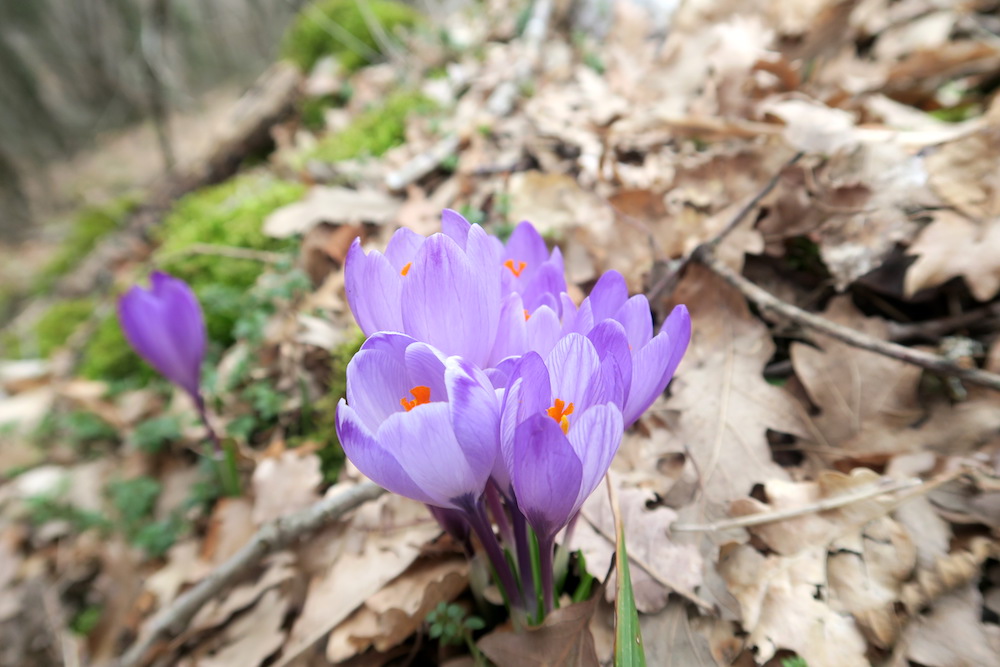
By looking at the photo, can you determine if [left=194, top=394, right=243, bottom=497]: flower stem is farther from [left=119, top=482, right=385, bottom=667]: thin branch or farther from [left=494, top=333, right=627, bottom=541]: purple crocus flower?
[left=494, top=333, right=627, bottom=541]: purple crocus flower

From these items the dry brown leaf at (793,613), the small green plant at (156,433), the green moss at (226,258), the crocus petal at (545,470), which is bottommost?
the small green plant at (156,433)

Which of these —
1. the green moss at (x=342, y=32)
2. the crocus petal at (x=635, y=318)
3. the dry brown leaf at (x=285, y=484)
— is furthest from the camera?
the green moss at (x=342, y=32)

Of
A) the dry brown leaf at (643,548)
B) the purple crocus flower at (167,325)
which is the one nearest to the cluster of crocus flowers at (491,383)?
the dry brown leaf at (643,548)

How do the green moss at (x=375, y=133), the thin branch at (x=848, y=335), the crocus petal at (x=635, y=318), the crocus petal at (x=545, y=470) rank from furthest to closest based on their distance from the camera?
the green moss at (x=375, y=133) → the thin branch at (x=848, y=335) → the crocus petal at (x=635, y=318) → the crocus petal at (x=545, y=470)

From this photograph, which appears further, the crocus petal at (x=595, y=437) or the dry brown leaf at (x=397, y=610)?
the dry brown leaf at (x=397, y=610)

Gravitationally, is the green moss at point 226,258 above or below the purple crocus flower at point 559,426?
below

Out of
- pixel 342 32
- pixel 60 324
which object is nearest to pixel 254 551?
pixel 60 324

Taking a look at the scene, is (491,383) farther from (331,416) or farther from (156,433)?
(156,433)

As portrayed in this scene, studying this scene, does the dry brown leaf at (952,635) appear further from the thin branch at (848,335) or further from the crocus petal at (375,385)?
the crocus petal at (375,385)
